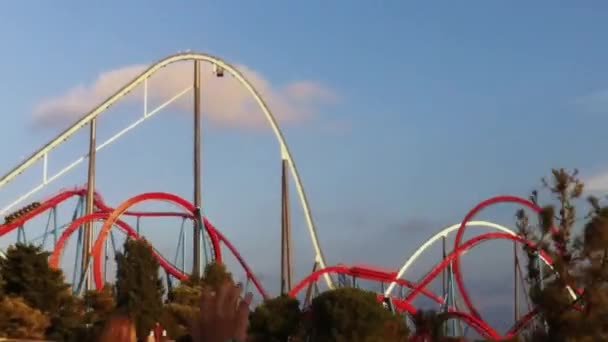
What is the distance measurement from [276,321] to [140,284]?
3312 millimetres

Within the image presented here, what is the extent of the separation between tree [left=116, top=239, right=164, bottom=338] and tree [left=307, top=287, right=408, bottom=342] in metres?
4.12

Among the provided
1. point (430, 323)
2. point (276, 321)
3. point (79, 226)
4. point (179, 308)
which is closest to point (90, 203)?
point (79, 226)

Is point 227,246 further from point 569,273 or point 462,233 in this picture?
point 569,273

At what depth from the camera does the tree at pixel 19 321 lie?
2031cm

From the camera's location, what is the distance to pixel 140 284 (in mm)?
21484

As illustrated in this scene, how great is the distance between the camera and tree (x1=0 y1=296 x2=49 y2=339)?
66.6ft

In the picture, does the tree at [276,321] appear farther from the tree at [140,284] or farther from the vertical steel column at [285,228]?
the vertical steel column at [285,228]

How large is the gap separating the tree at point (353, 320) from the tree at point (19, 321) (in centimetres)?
624

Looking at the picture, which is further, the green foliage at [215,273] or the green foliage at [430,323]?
the green foliage at [215,273]

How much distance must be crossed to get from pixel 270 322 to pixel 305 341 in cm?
94

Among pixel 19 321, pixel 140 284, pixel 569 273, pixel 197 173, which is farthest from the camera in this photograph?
pixel 197 173

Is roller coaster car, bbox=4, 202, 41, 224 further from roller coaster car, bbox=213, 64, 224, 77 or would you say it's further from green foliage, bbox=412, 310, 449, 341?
green foliage, bbox=412, 310, 449, 341

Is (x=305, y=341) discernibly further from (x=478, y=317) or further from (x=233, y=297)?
(x=233, y=297)

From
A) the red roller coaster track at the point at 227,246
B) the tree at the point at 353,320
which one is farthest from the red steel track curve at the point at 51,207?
the tree at the point at 353,320
